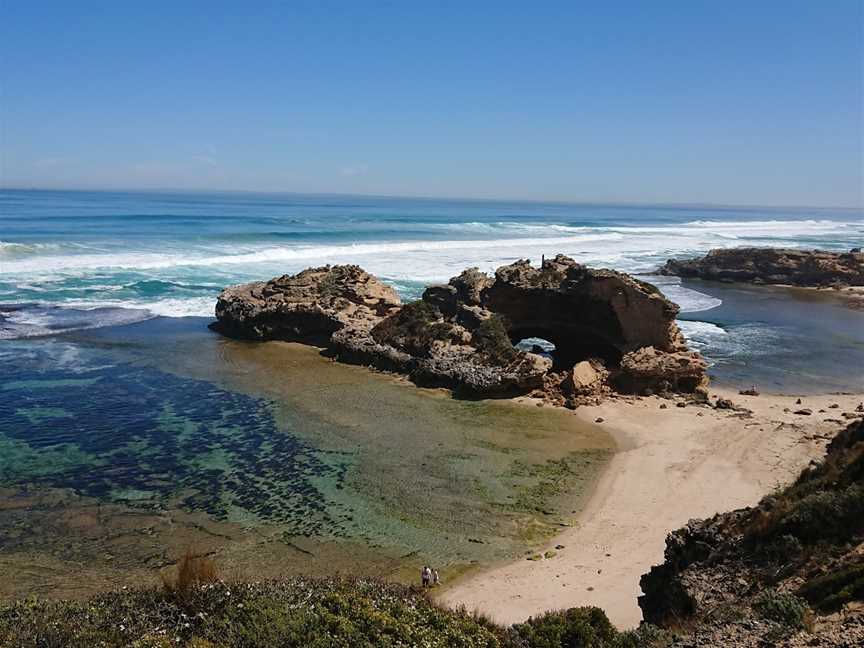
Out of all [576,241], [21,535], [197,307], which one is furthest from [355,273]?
[576,241]

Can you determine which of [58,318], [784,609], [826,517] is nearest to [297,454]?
[826,517]

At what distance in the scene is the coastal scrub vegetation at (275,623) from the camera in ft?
23.0

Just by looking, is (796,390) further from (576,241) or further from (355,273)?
(576,241)

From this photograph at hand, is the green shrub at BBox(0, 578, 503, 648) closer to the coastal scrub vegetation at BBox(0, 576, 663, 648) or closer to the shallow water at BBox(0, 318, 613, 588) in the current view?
the coastal scrub vegetation at BBox(0, 576, 663, 648)

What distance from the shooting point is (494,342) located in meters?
22.0

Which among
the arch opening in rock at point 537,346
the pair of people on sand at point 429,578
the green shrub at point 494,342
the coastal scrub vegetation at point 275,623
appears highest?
the green shrub at point 494,342

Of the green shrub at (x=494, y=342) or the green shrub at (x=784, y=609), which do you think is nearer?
the green shrub at (x=784, y=609)

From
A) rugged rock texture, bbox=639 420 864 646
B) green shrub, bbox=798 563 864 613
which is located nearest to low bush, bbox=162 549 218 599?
rugged rock texture, bbox=639 420 864 646

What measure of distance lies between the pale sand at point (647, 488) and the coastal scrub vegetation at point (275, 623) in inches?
85.5

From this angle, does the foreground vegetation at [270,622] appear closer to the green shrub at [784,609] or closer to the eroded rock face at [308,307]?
the green shrub at [784,609]

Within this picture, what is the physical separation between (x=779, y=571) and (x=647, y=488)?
22.5 feet

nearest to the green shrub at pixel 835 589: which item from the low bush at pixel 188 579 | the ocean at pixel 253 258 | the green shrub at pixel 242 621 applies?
the green shrub at pixel 242 621

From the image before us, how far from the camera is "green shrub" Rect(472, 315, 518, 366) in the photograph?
21.2 metres

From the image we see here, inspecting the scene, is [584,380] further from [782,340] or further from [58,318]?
[58,318]
